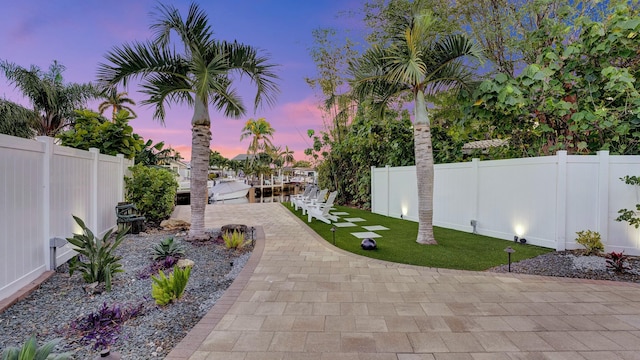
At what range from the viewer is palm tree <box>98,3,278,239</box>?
5898 millimetres

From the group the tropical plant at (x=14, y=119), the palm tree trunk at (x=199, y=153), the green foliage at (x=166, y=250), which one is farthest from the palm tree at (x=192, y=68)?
the tropical plant at (x=14, y=119)

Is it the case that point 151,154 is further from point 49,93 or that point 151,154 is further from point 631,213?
point 631,213

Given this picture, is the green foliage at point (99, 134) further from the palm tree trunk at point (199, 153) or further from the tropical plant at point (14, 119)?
the tropical plant at point (14, 119)

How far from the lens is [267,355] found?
2.61 meters

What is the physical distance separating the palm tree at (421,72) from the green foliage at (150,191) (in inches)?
257

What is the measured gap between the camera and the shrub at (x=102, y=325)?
276cm

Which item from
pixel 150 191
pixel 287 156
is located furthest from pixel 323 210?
pixel 287 156

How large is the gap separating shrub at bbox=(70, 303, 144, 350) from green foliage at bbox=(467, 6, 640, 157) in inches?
309

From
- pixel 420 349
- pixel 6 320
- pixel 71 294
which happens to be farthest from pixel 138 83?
pixel 420 349

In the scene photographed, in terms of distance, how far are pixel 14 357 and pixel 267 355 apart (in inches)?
66.7

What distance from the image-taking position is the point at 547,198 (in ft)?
20.9

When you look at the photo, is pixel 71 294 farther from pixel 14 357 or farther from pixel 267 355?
pixel 267 355

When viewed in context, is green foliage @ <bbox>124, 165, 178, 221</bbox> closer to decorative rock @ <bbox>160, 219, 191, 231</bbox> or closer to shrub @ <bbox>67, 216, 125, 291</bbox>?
decorative rock @ <bbox>160, 219, 191, 231</bbox>

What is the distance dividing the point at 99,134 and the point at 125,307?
22.7 ft
